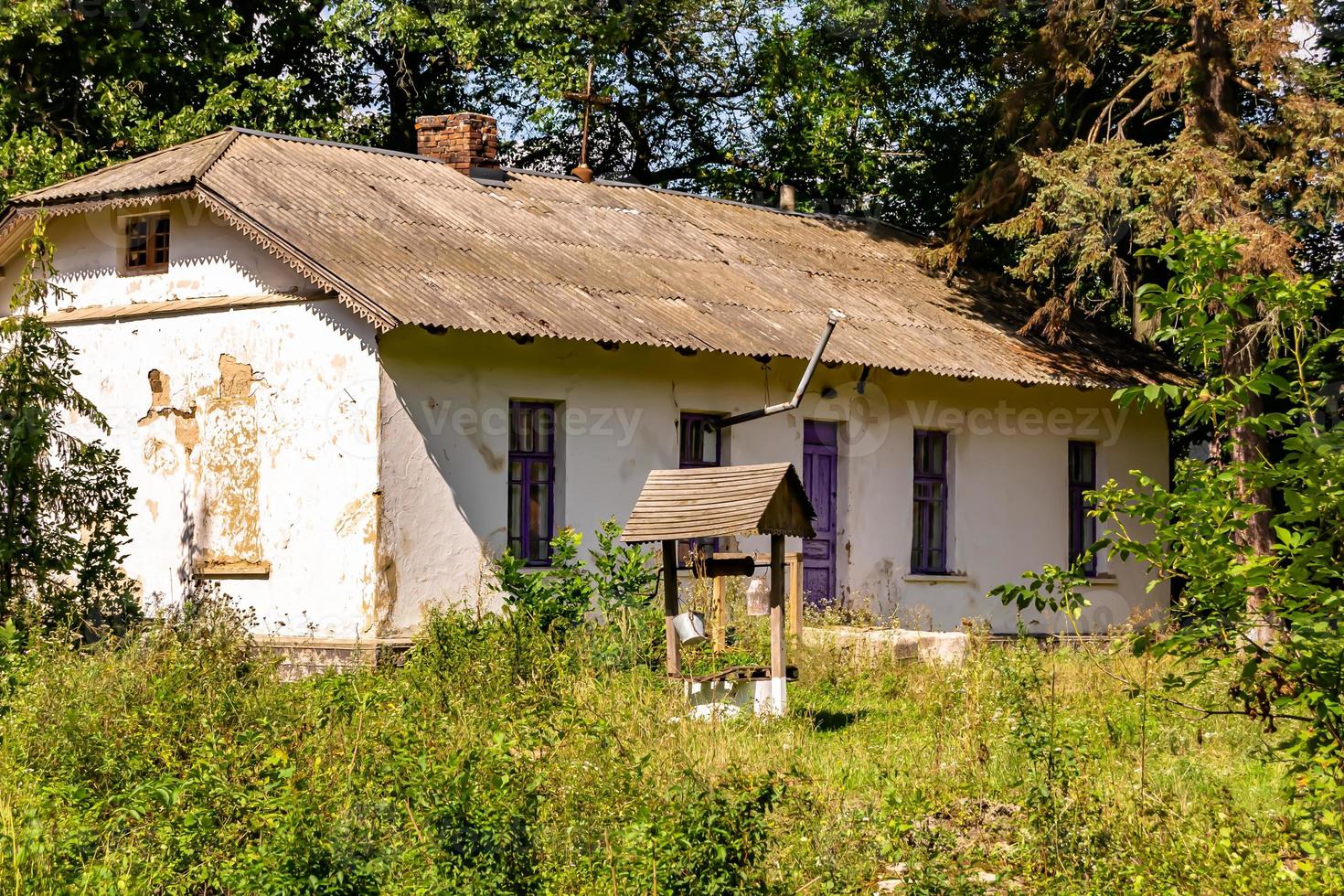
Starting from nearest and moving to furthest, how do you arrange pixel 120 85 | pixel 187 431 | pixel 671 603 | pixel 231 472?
pixel 671 603, pixel 231 472, pixel 187 431, pixel 120 85

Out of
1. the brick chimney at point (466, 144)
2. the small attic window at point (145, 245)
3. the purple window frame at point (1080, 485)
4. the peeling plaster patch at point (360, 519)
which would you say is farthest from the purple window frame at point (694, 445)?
the purple window frame at point (1080, 485)

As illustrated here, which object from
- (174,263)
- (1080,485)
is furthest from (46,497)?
(1080,485)

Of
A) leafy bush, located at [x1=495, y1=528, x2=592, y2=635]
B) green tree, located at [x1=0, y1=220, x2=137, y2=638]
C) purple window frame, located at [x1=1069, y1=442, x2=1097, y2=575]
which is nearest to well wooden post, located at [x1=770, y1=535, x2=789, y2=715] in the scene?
leafy bush, located at [x1=495, y1=528, x2=592, y2=635]

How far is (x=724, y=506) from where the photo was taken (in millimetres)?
10727

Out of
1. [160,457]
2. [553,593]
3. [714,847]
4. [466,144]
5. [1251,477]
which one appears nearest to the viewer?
[1251,477]

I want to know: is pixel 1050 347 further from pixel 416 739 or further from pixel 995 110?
pixel 416 739

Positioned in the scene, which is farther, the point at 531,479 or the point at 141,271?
the point at 141,271

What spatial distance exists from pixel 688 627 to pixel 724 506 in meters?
0.89

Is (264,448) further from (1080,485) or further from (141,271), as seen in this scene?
(1080,485)

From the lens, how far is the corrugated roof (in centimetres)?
1405

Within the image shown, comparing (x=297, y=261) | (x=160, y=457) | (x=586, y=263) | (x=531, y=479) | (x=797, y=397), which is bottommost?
(x=531, y=479)

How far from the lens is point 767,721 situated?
33.8 feet

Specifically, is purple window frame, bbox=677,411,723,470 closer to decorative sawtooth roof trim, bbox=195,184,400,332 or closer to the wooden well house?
decorative sawtooth roof trim, bbox=195,184,400,332

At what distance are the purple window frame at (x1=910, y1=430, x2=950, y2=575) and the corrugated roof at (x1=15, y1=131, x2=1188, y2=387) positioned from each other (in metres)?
1.23
